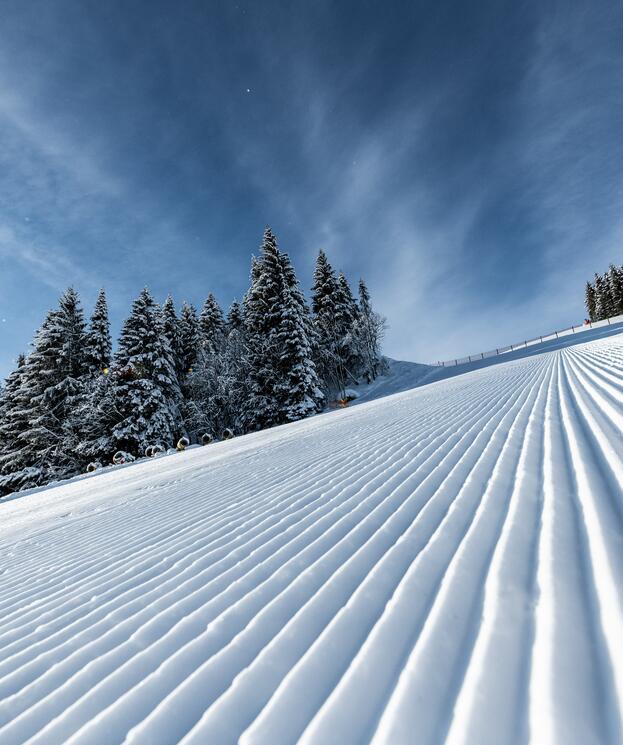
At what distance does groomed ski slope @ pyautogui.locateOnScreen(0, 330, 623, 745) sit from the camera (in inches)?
43.1

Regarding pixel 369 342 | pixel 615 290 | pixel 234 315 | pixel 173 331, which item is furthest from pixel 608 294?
pixel 173 331

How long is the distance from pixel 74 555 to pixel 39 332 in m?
31.3

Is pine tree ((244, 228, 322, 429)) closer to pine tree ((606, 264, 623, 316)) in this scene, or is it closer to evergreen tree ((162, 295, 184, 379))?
evergreen tree ((162, 295, 184, 379))

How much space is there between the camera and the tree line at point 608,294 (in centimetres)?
5462

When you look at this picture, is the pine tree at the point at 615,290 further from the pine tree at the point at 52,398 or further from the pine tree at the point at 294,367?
the pine tree at the point at 52,398

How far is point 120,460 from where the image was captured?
19953mm

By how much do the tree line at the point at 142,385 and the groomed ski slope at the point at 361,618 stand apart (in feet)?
68.8

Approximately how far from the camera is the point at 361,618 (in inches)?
65.4

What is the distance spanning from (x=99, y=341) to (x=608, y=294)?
69.2m

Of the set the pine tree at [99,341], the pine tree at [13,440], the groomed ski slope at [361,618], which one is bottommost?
the groomed ski slope at [361,618]

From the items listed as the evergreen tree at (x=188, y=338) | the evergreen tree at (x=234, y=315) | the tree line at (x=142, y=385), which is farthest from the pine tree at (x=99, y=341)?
the evergreen tree at (x=234, y=315)

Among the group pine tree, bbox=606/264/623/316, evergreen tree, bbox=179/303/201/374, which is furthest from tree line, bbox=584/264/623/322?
evergreen tree, bbox=179/303/201/374

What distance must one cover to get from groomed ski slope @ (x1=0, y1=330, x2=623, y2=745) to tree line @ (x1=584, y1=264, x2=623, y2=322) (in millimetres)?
66160

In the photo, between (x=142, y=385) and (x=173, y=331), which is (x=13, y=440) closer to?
(x=142, y=385)
